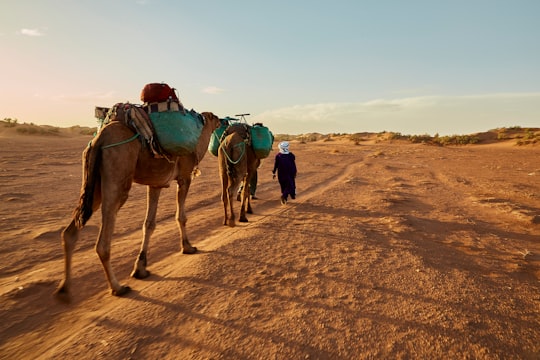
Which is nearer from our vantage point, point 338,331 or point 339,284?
point 338,331

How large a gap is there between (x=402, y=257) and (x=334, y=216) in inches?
109

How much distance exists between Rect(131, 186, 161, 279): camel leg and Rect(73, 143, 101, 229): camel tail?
1.06m

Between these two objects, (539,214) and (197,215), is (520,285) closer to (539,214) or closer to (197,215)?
(539,214)

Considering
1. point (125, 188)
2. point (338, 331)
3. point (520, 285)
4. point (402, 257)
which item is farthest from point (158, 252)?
point (520, 285)

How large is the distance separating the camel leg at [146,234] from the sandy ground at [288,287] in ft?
0.55

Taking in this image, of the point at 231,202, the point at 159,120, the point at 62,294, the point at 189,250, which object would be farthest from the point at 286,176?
the point at 62,294

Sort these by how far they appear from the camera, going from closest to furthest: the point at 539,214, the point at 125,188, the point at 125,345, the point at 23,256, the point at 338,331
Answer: the point at 125,345 → the point at 338,331 → the point at 125,188 → the point at 23,256 → the point at 539,214

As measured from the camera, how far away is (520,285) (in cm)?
409

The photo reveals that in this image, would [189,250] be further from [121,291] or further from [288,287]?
[288,287]

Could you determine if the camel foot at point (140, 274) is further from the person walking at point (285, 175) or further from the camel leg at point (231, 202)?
the person walking at point (285, 175)

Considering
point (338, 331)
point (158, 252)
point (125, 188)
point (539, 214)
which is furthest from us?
point (539, 214)

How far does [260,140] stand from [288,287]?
4670 mm

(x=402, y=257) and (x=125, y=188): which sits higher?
(x=125, y=188)

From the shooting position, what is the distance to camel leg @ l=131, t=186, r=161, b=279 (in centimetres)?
435
